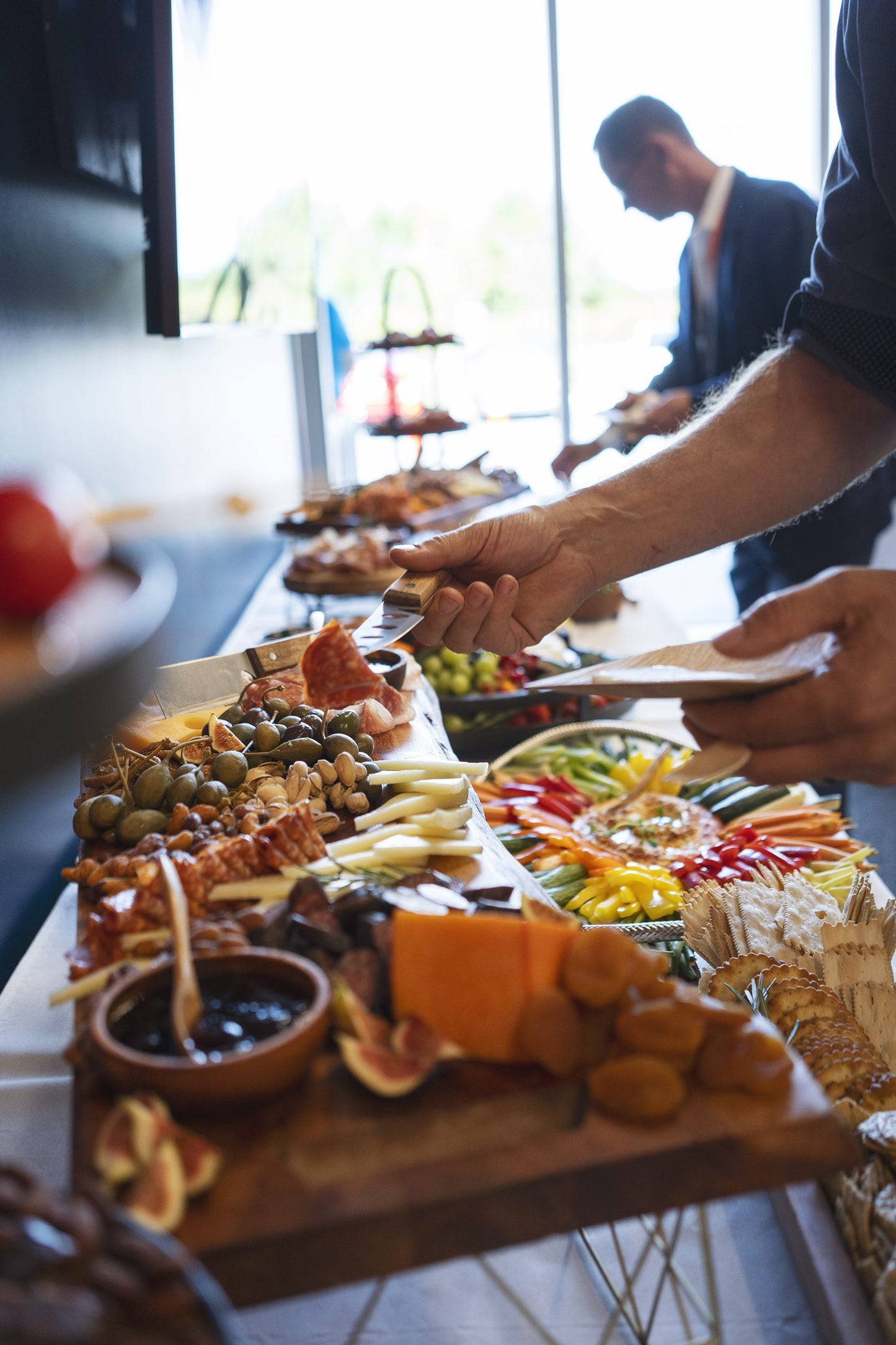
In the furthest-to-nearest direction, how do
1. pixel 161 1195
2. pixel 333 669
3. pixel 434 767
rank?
pixel 333 669, pixel 434 767, pixel 161 1195

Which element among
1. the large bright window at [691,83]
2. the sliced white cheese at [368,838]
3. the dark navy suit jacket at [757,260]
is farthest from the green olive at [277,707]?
the large bright window at [691,83]

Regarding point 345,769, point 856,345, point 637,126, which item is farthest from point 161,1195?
point 637,126

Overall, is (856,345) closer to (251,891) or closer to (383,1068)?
(251,891)

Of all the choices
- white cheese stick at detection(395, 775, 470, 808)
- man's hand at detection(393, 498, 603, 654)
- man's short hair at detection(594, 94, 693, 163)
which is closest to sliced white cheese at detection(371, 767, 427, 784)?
white cheese stick at detection(395, 775, 470, 808)

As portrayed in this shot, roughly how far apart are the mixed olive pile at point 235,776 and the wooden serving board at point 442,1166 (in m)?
0.55

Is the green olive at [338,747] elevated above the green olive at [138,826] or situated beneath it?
elevated above

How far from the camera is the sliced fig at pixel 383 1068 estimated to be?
81 cm

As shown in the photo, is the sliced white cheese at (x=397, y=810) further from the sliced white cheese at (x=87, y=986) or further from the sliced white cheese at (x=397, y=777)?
the sliced white cheese at (x=87, y=986)

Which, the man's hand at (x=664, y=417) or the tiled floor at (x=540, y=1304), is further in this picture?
the man's hand at (x=664, y=417)

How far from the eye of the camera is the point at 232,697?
184 centimetres

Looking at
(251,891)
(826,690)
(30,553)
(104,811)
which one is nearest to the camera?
(30,553)

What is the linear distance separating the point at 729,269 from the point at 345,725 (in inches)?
108

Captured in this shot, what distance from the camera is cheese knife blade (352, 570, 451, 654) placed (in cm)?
158

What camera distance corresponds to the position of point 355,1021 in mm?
877
